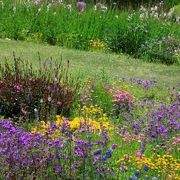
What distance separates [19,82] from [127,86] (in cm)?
243

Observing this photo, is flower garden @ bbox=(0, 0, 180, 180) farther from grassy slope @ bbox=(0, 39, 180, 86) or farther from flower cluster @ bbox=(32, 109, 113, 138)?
grassy slope @ bbox=(0, 39, 180, 86)

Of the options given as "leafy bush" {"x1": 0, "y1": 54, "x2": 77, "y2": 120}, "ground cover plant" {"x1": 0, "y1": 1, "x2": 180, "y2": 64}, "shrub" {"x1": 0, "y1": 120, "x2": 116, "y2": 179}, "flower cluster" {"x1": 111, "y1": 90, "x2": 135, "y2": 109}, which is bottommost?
"ground cover plant" {"x1": 0, "y1": 1, "x2": 180, "y2": 64}

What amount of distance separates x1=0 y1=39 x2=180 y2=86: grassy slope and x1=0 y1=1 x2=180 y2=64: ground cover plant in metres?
0.54

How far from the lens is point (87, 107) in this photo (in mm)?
8375

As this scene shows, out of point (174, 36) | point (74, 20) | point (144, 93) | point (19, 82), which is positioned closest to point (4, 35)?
point (74, 20)

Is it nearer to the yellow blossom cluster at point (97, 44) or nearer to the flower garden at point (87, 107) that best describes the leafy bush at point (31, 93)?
the flower garden at point (87, 107)

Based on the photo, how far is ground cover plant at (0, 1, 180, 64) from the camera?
1531 centimetres

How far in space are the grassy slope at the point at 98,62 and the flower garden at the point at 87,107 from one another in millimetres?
603

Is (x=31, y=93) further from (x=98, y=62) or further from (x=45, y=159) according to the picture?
(x=98, y=62)

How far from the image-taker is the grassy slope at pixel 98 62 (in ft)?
41.8

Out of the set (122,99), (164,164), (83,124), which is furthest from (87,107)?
(164,164)

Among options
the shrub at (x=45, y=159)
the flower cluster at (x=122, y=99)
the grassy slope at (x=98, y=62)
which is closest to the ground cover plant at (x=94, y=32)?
the grassy slope at (x=98, y=62)

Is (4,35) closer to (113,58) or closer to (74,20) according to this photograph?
(74,20)

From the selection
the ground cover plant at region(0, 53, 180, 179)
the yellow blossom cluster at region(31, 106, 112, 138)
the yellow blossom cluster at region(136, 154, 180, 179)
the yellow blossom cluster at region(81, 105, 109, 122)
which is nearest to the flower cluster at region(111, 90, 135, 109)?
the ground cover plant at region(0, 53, 180, 179)
